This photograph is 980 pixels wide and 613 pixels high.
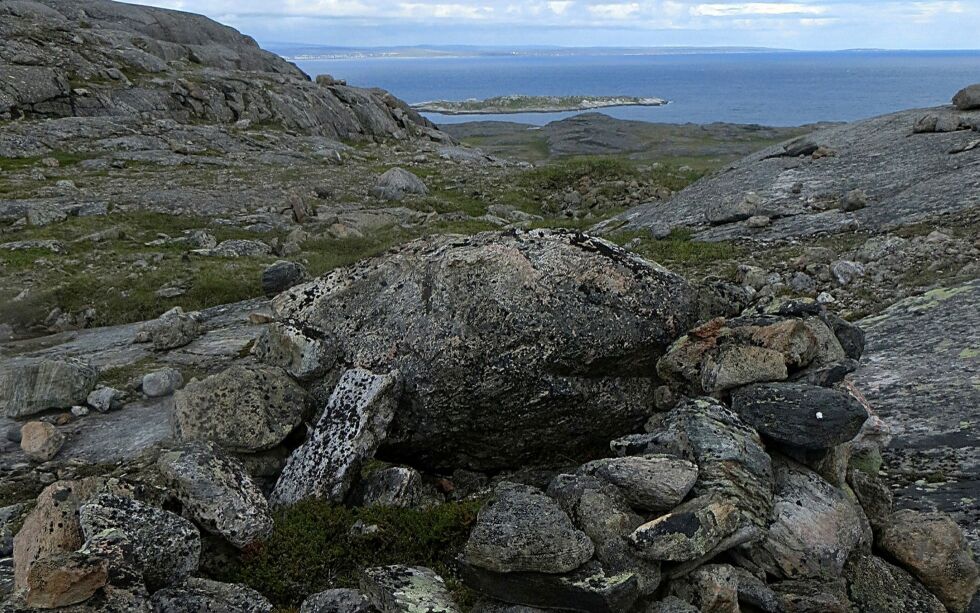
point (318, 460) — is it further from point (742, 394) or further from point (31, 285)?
point (31, 285)

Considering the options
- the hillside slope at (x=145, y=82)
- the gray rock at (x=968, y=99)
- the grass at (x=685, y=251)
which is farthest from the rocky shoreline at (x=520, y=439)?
the hillside slope at (x=145, y=82)

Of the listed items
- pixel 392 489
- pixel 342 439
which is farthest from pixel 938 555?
pixel 342 439

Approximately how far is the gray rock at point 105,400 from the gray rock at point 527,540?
10.0 metres

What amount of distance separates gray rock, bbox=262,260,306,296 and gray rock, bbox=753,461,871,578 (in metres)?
17.1

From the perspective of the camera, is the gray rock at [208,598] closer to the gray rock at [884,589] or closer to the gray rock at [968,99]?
the gray rock at [884,589]

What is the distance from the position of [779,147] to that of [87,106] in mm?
58367

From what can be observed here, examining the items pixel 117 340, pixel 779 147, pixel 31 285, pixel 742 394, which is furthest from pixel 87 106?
pixel 742 394

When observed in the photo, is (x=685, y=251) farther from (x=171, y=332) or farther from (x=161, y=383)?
(x=161, y=383)

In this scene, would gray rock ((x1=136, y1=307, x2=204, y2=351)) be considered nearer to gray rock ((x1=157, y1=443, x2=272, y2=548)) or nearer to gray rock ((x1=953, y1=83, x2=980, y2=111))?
gray rock ((x1=157, y1=443, x2=272, y2=548))

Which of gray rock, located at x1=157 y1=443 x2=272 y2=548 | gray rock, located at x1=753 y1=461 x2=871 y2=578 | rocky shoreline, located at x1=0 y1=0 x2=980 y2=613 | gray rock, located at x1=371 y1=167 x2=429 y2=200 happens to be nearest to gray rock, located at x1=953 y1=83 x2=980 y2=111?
rocky shoreline, located at x1=0 y1=0 x2=980 y2=613

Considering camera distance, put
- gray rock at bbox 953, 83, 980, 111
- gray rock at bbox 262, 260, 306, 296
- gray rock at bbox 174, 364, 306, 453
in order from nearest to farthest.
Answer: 1. gray rock at bbox 174, 364, 306, 453
2. gray rock at bbox 262, 260, 306, 296
3. gray rock at bbox 953, 83, 980, 111

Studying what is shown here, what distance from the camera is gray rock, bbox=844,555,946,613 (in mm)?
8734

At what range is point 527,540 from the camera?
8281mm

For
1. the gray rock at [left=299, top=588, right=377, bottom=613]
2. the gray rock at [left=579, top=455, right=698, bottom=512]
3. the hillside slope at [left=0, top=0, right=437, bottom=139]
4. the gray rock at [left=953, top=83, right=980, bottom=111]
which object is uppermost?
the hillside slope at [left=0, top=0, right=437, bottom=139]
